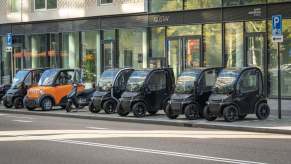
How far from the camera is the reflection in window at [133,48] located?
109ft

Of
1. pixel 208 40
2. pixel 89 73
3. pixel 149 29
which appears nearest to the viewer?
pixel 208 40

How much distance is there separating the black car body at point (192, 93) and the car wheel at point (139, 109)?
147cm

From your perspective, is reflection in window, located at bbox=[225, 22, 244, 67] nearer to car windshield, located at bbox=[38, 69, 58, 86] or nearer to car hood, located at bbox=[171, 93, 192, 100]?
car windshield, located at bbox=[38, 69, 58, 86]

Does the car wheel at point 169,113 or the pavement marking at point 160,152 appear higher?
the car wheel at point 169,113

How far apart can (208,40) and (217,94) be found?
10175mm

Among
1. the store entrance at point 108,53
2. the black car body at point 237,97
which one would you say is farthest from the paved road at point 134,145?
the store entrance at point 108,53

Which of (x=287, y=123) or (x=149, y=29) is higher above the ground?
(x=149, y=29)

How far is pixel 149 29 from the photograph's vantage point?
32.6 m

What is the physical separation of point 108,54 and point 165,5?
537 centimetres

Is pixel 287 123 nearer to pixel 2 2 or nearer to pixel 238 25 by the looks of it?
pixel 238 25

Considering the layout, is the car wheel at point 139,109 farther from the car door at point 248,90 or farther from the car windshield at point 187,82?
the car door at point 248,90

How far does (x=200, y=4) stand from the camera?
2975 cm

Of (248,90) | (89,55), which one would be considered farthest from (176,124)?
(89,55)

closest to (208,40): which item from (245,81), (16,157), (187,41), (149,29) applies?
(187,41)
